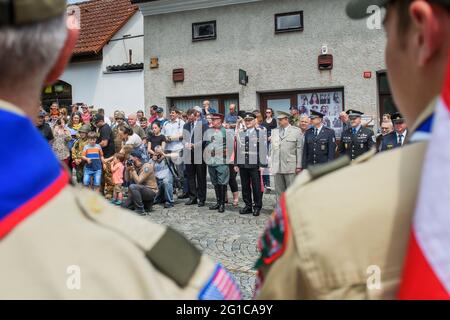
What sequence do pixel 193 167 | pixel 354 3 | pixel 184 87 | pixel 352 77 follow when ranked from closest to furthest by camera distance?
pixel 354 3 < pixel 193 167 < pixel 352 77 < pixel 184 87

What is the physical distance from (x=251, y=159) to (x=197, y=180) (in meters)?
1.48

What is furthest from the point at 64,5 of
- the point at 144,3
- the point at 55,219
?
the point at 144,3

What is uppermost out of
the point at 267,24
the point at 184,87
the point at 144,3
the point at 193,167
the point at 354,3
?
the point at 144,3

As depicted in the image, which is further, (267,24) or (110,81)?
(110,81)

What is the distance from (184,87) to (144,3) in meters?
3.04

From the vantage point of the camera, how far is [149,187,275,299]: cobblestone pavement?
18.4 ft

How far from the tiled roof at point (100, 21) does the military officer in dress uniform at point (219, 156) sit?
984cm

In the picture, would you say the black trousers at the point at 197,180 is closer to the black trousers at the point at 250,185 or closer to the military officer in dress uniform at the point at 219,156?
the military officer in dress uniform at the point at 219,156

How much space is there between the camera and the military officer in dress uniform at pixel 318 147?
9.04m

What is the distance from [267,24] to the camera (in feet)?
48.2

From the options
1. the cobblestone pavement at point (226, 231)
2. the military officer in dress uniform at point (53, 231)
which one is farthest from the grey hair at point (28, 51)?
the cobblestone pavement at point (226, 231)

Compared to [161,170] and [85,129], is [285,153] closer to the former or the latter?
[161,170]

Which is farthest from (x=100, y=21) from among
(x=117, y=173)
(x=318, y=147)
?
(x=318, y=147)
